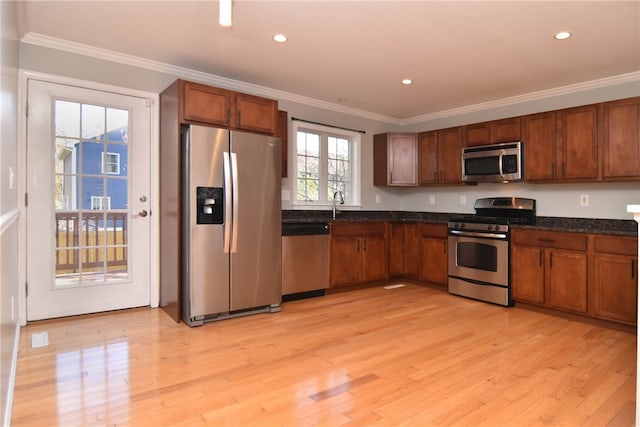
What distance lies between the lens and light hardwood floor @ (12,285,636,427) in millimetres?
1908

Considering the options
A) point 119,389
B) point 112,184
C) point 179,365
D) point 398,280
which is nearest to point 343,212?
point 398,280

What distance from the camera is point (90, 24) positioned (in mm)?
2939

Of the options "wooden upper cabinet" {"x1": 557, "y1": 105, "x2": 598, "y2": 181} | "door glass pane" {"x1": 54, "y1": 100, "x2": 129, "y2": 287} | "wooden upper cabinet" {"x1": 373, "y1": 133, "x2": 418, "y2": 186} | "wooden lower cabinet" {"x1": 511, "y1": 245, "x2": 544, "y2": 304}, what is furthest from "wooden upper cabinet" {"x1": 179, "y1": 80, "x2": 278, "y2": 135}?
"wooden upper cabinet" {"x1": 557, "y1": 105, "x2": 598, "y2": 181}

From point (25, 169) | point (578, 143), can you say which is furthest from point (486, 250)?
point (25, 169)

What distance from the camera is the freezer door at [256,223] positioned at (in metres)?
3.49

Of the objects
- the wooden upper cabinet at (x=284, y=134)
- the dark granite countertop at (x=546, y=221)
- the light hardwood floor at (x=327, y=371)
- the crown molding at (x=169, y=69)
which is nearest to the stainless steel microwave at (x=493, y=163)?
the dark granite countertop at (x=546, y=221)

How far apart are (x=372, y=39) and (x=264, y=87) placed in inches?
65.1

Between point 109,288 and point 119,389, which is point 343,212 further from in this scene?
point 119,389

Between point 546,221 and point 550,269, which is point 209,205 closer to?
point 550,269

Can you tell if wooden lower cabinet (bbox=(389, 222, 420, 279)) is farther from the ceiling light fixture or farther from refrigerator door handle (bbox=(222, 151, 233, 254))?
the ceiling light fixture

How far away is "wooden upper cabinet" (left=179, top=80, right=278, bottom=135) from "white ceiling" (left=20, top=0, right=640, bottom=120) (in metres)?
0.33

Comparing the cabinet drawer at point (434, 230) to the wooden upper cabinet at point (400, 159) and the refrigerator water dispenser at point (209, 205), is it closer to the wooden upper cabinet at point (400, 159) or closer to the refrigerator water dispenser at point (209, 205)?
the wooden upper cabinet at point (400, 159)

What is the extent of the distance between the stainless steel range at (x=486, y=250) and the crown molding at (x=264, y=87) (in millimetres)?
1223

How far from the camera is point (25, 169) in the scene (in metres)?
3.13
